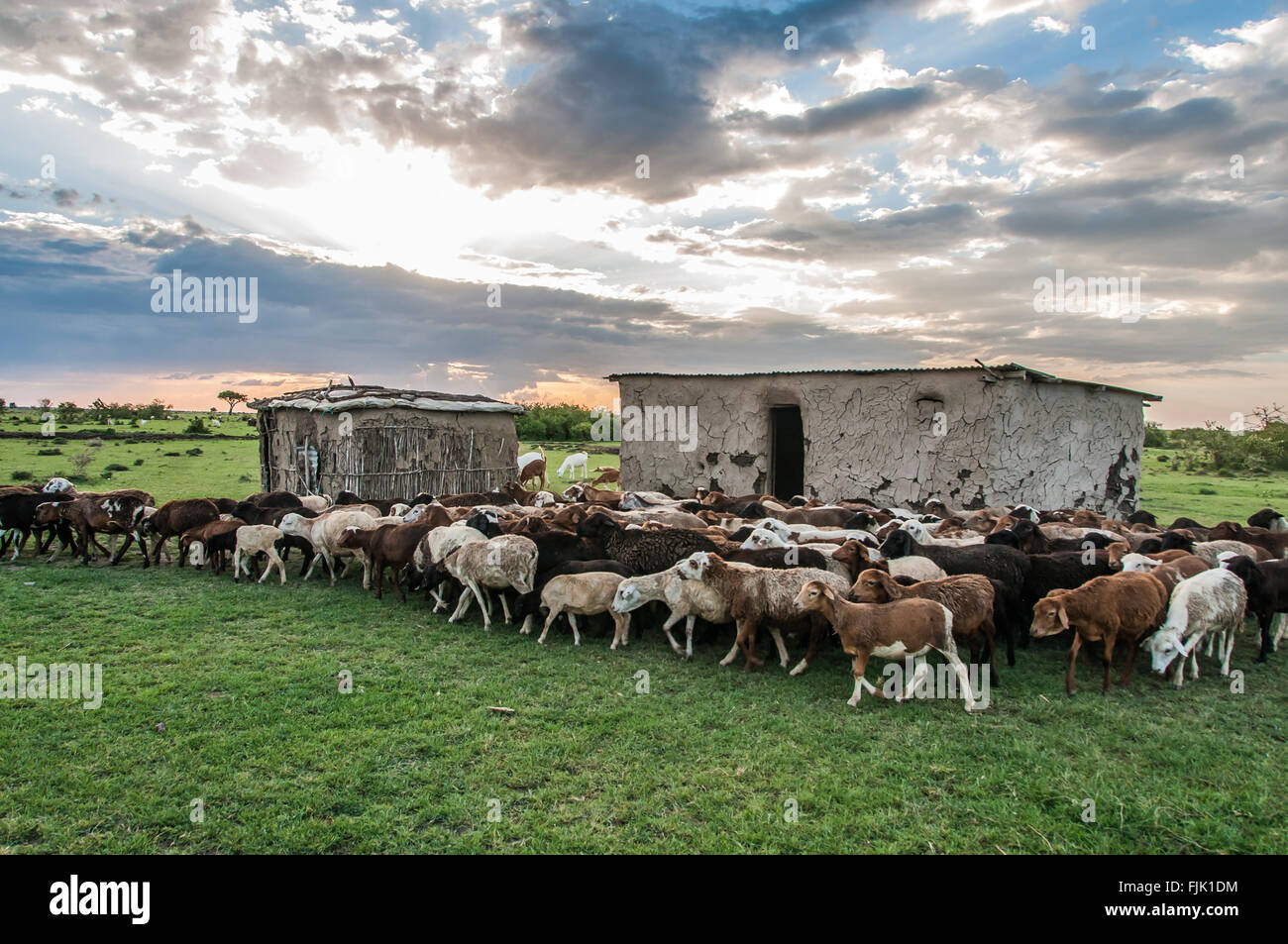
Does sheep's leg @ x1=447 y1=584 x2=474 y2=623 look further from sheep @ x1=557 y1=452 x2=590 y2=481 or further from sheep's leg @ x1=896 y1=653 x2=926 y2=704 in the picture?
sheep @ x1=557 y1=452 x2=590 y2=481

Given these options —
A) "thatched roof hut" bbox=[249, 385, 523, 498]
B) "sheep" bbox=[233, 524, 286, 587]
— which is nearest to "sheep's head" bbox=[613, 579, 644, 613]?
"sheep" bbox=[233, 524, 286, 587]

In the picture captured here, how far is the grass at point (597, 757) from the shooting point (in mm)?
4098

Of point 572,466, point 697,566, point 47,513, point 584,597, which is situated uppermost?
point 572,466

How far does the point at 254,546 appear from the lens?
1067 cm

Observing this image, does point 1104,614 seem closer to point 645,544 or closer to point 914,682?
point 914,682

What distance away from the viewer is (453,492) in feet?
60.6

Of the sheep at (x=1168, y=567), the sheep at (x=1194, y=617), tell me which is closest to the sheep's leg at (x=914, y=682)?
the sheep at (x=1194, y=617)

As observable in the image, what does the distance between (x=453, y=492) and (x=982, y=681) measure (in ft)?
47.6

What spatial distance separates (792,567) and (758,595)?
0.99 meters

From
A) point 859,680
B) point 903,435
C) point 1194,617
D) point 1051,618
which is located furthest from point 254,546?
point 903,435

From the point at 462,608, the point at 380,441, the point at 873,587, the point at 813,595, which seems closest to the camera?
the point at 813,595

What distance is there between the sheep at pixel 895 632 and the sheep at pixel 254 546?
8.33 metres

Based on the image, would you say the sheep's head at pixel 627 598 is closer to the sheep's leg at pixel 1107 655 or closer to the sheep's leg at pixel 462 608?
the sheep's leg at pixel 462 608

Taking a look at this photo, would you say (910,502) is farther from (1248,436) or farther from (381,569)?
(1248,436)
